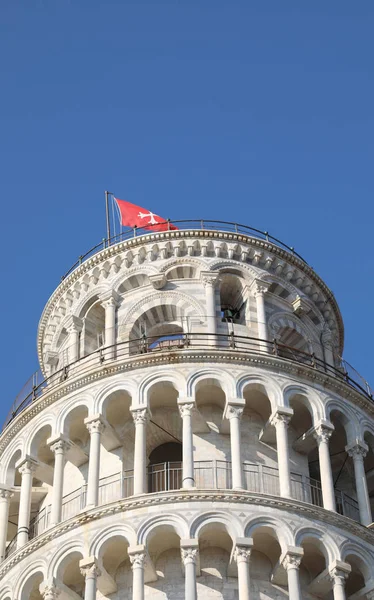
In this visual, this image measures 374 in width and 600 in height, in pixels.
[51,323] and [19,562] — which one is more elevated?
[51,323]

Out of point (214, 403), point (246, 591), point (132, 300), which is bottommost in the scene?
point (246, 591)

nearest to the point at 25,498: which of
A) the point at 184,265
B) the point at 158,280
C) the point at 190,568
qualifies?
the point at 190,568

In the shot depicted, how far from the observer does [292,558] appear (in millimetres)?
41750

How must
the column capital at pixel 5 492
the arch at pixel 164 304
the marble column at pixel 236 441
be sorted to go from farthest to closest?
1. the arch at pixel 164 304
2. the column capital at pixel 5 492
3. the marble column at pixel 236 441

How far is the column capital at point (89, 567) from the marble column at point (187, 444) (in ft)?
11.2

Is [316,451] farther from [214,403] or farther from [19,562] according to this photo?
[19,562]

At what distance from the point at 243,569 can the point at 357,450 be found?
701cm

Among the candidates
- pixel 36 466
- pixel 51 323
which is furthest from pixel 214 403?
pixel 51 323

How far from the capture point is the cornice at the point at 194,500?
139 ft

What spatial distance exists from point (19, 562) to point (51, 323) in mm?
12454

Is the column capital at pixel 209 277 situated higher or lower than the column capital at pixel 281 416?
higher

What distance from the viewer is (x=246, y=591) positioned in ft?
133

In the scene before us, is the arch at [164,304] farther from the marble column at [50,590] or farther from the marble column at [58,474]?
the marble column at [50,590]

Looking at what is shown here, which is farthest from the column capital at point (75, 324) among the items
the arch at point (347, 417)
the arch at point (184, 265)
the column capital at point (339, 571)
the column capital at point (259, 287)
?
the column capital at point (339, 571)
